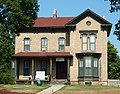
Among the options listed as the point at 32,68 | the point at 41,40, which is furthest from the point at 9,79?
the point at 41,40

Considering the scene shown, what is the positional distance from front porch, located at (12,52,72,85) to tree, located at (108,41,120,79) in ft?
96.1

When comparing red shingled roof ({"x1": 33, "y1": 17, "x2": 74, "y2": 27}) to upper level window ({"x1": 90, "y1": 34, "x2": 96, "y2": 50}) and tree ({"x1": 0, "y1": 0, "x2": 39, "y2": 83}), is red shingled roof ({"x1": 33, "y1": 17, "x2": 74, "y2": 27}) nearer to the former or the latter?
upper level window ({"x1": 90, "y1": 34, "x2": 96, "y2": 50})

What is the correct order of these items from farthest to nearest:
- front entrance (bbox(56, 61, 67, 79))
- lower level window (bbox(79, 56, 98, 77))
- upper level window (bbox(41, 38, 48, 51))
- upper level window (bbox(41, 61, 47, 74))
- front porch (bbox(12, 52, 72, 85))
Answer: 1. upper level window (bbox(41, 38, 48, 51))
2. upper level window (bbox(41, 61, 47, 74))
3. front entrance (bbox(56, 61, 67, 79))
4. front porch (bbox(12, 52, 72, 85))
5. lower level window (bbox(79, 56, 98, 77))

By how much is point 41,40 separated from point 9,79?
25.6 feet

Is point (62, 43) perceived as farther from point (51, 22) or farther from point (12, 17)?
point (12, 17)

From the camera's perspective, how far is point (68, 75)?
47750 millimetres

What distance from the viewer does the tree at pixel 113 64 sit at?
77188mm

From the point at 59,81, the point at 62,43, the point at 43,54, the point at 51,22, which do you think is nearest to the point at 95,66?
the point at 59,81

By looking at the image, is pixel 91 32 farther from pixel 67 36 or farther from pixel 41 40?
pixel 41 40

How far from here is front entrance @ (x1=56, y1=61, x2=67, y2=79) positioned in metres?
49.4

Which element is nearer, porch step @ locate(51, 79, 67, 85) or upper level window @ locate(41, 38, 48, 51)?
porch step @ locate(51, 79, 67, 85)

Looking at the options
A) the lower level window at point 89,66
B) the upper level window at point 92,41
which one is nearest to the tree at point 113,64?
the upper level window at point 92,41

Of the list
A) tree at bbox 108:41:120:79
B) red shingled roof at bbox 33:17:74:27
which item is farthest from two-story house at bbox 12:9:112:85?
tree at bbox 108:41:120:79

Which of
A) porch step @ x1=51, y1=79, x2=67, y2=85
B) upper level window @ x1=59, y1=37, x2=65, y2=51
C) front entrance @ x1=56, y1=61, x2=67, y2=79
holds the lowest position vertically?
porch step @ x1=51, y1=79, x2=67, y2=85
